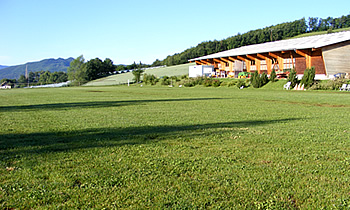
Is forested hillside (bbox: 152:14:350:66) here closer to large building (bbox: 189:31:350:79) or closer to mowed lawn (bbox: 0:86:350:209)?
large building (bbox: 189:31:350:79)

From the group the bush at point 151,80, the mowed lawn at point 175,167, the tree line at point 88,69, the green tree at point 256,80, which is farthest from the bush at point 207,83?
the tree line at point 88,69

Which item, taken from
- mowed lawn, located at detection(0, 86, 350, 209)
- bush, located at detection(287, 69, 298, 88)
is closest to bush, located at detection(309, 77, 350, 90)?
bush, located at detection(287, 69, 298, 88)

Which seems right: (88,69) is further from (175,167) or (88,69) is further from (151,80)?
(175,167)

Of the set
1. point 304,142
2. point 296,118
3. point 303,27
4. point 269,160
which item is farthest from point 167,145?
point 303,27

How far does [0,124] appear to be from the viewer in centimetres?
959

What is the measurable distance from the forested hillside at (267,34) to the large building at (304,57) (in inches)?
2302

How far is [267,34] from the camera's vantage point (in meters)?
115

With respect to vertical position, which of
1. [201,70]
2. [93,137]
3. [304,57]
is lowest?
[93,137]

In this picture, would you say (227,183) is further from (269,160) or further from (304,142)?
(304,142)

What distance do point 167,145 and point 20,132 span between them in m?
4.21

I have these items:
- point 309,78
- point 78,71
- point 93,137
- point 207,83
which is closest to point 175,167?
point 93,137

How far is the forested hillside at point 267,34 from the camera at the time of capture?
113m

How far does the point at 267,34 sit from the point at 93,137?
116 m

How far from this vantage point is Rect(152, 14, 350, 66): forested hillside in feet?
370
